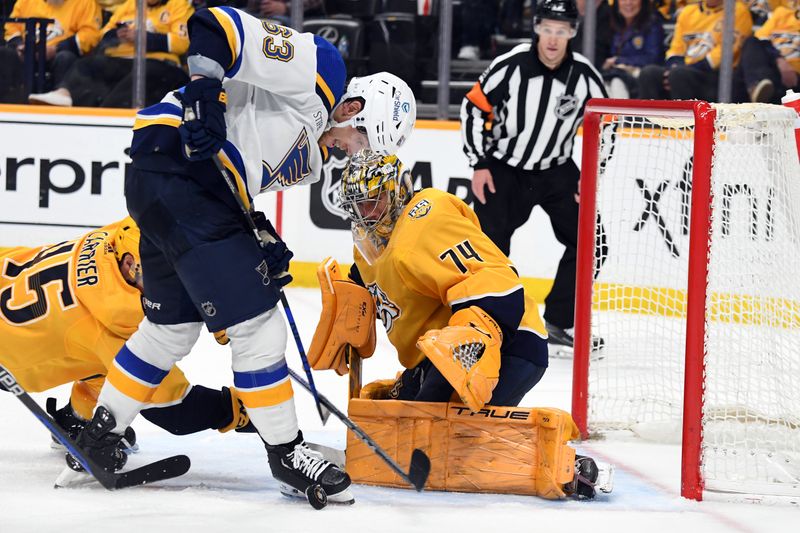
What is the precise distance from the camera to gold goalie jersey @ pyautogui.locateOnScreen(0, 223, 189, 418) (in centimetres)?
281

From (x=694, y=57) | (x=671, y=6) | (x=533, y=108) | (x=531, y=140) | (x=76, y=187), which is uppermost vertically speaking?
(x=671, y=6)

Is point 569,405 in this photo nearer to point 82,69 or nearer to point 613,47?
point 613,47

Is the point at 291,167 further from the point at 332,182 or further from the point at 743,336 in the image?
the point at 332,182

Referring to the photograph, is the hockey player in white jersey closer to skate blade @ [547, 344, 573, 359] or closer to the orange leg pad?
the orange leg pad

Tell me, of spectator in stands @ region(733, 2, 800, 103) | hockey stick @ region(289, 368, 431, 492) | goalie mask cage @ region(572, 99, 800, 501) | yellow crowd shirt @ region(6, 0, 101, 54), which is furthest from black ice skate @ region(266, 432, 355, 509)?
yellow crowd shirt @ region(6, 0, 101, 54)

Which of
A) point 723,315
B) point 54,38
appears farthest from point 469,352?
point 54,38

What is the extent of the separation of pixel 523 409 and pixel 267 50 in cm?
94

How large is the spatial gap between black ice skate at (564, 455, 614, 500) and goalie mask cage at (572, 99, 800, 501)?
0.17m

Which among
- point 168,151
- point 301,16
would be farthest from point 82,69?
point 168,151

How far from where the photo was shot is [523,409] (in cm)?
269

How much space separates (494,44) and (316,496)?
4.22 meters

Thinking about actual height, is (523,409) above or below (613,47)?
below

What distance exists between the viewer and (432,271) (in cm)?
269

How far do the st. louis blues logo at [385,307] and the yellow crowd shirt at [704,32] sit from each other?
11.8 feet
